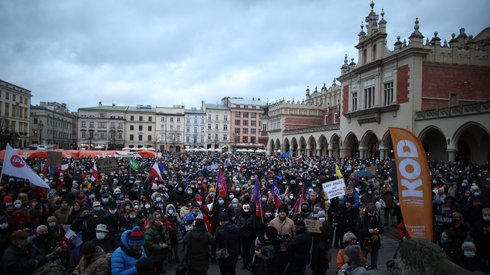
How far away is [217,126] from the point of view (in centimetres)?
9625

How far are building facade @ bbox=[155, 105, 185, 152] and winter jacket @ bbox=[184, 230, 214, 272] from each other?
8885cm

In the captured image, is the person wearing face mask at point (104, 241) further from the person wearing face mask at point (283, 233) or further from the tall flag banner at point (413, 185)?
the tall flag banner at point (413, 185)

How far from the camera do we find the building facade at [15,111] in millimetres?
56688

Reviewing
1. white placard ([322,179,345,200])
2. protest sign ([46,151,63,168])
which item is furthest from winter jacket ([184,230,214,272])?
protest sign ([46,151,63,168])

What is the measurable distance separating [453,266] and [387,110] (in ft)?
106

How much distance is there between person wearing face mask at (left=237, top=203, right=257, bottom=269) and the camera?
8.15 meters

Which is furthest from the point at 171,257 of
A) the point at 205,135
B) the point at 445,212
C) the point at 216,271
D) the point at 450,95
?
the point at 205,135

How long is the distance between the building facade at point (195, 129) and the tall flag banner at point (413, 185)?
296ft

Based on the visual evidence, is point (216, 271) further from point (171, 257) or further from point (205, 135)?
point (205, 135)

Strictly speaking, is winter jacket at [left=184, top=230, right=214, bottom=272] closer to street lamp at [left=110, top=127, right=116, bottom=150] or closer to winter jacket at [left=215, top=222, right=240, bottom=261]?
winter jacket at [left=215, top=222, right=240, bottom=261]

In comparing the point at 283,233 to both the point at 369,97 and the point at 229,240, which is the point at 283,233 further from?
the point at 369,97

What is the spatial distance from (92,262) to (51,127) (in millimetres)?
85010

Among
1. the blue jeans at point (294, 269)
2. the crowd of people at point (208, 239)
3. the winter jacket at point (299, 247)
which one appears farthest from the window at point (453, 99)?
the blue jeans at point (294, 269)

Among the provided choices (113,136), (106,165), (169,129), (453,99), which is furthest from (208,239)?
(169,129)
